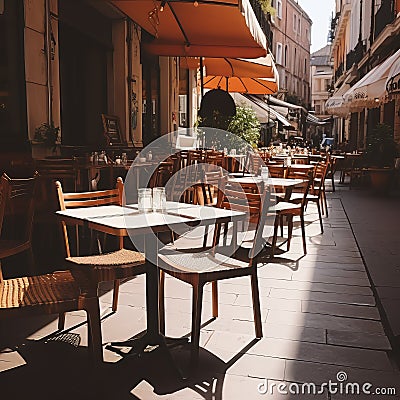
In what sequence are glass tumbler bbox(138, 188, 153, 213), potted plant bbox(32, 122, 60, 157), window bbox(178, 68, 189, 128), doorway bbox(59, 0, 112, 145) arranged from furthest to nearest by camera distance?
1. window bbox(178, 68, 189, 128)
2. doorway bbox(59, 0, 112, 145)
3. potted plant bbox(32, 122, 60, 157)
4. glass tumbler bbox(138, 188, 153, 213)

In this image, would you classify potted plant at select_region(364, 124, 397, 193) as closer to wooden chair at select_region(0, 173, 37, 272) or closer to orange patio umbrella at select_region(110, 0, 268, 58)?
orange patio umbrella at select_region(110, 0, 268, 58)

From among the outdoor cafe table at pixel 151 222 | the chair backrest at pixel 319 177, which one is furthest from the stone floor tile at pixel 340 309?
the chair backrest at pixel 319 177

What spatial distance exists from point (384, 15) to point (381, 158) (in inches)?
230

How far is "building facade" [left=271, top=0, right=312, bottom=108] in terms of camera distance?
34500mm

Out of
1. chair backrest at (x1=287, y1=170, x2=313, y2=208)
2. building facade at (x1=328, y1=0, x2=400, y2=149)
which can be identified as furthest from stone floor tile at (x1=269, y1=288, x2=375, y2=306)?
building facade at (x1=328, y1=0, x2=400, y2=149)

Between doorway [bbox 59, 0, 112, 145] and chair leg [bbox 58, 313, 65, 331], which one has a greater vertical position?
doorway [bbox 59, 0, 112, 145]

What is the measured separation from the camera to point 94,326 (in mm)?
2510

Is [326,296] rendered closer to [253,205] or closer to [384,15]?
[253,205]

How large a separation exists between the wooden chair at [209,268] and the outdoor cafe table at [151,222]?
0.16 metres

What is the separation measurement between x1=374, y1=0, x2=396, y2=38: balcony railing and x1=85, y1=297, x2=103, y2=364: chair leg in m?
13.1

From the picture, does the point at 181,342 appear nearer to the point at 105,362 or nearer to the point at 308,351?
the point at 105,362

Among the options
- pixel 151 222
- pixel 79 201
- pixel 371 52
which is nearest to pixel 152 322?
pixel 151 222

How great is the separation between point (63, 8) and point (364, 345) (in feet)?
22.2

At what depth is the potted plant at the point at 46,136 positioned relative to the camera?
647cm
